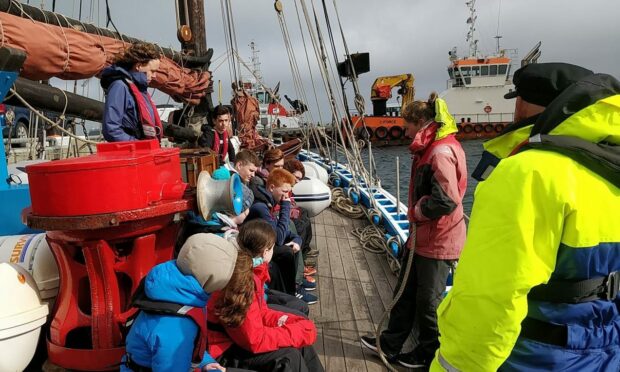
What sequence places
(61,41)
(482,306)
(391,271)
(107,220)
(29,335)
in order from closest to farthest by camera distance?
1. (482,306)
2. (107,220)
3. (29,335)
4. (61,41)
5. (391,271)

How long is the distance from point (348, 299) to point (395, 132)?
30.5 m

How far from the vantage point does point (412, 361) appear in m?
2.65

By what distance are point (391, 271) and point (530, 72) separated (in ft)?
9.26

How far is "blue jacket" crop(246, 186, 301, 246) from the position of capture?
3.22 m

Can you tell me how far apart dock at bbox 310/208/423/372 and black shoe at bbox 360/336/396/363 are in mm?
27

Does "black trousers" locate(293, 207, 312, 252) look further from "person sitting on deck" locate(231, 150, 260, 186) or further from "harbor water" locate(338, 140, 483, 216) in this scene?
"harbor water" locate(338, 140, 483, 216)

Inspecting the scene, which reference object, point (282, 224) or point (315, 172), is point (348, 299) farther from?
point (315, 172)

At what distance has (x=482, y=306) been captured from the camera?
1062mm

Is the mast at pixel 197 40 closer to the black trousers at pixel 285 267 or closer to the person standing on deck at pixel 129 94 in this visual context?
the black trousers at pixel 285 267

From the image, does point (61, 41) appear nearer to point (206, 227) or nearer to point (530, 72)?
point (206, 227)

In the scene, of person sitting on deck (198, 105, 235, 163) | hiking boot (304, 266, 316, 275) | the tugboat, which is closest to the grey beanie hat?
hiking boot (304, 266, 316, 275)

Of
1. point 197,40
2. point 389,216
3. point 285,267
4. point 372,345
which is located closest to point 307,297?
point 285,267

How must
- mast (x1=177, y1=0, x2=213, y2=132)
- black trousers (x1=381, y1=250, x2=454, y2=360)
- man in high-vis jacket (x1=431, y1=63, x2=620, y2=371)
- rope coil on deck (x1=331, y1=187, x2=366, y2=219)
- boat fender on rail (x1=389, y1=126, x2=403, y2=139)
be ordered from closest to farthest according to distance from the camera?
man in high-vis jacket (x1=431, y1=63, x2=620, y2=371)
black trousers (x1=381, y1=250, x2=454, y2=360)
mast (x1=177, y1=0, x2=213, y2=132)
rope coil on deck (x1=331, y1=187, x2=366, y2=219)
boat fender on rail (x1=389, y1=126, x2=403, y2=139)

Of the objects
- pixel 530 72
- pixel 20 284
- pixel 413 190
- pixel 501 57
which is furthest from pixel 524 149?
pixel 501 57
